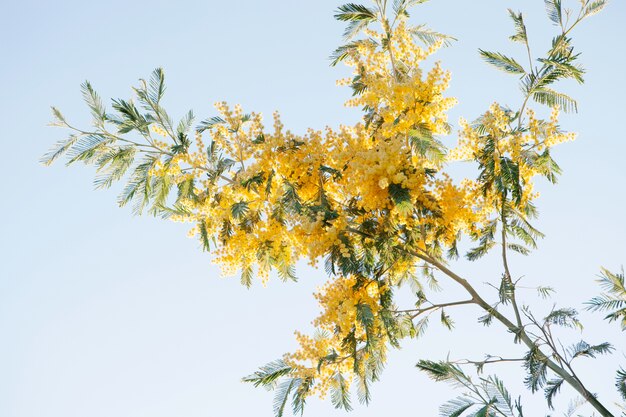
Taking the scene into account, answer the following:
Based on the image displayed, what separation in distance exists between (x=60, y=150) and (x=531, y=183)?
516cm

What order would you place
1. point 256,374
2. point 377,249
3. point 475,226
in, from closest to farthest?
point 377,249, point 256,374, point 475,226

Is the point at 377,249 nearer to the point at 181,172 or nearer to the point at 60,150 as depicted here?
the point at 181,172

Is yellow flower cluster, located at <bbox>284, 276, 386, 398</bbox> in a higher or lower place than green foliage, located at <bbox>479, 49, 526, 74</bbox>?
lower

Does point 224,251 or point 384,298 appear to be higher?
point 224,251

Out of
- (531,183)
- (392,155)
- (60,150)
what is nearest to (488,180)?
(531,183)

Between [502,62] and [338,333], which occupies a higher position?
[502,62]

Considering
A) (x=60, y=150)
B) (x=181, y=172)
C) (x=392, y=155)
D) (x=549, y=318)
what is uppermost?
(x=60, y=150)

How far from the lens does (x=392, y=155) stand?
4816 mm

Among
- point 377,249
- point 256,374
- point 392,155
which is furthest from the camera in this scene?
point 256,374

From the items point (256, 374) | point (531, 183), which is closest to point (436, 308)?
point (531, 183)

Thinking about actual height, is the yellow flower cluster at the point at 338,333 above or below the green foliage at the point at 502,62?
below

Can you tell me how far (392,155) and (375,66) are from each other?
1.89 meters

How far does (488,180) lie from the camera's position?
5.61 meters

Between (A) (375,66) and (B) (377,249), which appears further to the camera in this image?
(A) (375,66)
